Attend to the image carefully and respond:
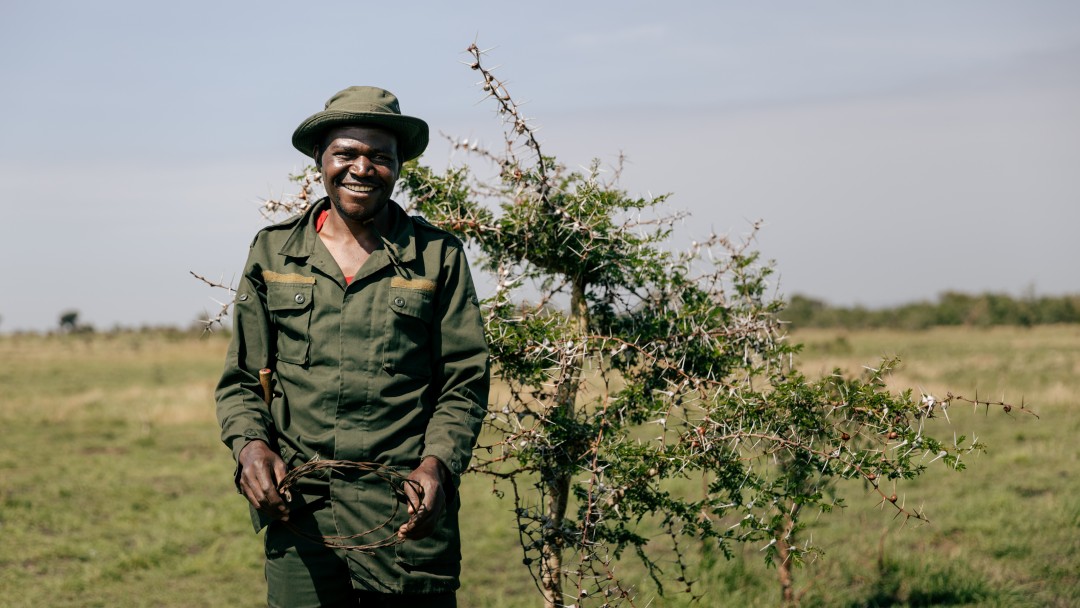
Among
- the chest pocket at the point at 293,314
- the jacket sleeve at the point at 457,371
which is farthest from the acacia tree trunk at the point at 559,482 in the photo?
the chest pocket at the point at 293,314

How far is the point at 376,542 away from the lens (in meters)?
2.96

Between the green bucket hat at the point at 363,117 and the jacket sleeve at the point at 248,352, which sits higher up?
the green bucket hat at the point at 363,117

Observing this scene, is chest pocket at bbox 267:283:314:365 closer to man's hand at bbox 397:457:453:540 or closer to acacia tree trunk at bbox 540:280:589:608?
man's hand at bbox 397:457:453:540

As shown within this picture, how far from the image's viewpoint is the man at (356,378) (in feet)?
9.61

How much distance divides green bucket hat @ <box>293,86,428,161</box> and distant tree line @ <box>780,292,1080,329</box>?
41140 millimetres

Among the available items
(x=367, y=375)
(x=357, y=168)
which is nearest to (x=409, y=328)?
(x=367, y=375)

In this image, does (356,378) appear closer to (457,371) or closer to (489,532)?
(457,371)

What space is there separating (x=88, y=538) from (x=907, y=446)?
7.64 m

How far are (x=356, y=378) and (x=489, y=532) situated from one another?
5.97 m

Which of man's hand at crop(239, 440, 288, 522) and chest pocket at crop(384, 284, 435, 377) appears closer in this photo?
man's hand at crop(239, 440, 288, 522)

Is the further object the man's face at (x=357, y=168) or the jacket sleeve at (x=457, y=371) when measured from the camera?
the man's face at (x=357, y=168)

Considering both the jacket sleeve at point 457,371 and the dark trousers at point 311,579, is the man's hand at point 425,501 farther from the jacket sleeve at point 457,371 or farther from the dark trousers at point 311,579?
the dark trousers at point 311,579

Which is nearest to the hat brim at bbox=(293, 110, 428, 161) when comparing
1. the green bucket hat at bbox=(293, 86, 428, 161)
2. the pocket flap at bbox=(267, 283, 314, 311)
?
the green bucket hat at bbox=(293, 86, 428, 161)

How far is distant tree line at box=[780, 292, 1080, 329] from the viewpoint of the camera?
45.0 m
